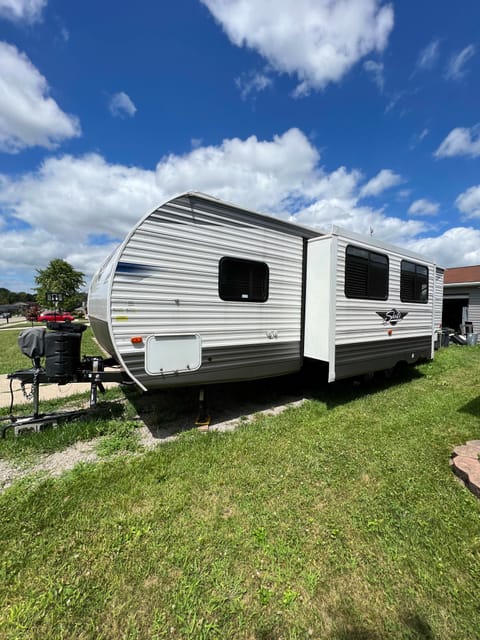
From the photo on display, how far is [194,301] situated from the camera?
4125mm

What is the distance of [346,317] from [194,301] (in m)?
2.88

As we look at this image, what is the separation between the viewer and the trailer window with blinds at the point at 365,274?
529 centimetres

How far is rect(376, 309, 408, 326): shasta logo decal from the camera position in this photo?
6.12 meters

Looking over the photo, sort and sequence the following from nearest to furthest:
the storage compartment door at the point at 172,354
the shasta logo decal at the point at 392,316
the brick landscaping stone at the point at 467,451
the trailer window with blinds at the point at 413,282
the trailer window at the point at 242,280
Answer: the brick landscaping stone at the point at 467,451 < the storage compartment door at the point at 172,354 < the trailer window at the point at 242,280 < the shasta logo decal at the point at 392,316 < the trailer window with blinds at the point at 413,282

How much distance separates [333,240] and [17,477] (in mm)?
5481

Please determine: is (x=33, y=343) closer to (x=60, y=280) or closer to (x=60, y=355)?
(x=60, y=355)

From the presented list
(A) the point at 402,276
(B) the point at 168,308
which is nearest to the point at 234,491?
(B) the point at 168,308

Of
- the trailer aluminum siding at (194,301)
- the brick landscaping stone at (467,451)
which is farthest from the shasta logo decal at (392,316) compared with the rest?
the brick landscaping stone at (467,451)

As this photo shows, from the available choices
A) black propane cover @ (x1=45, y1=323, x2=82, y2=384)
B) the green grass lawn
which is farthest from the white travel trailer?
the green grass lawn

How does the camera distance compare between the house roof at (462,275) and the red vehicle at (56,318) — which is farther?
the house roof at (462,275)

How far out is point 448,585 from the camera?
2047mm

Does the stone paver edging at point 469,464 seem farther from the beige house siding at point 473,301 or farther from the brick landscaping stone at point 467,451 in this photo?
the beige house siding at point 473,301

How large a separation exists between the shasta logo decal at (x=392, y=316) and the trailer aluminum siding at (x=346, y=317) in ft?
0.08

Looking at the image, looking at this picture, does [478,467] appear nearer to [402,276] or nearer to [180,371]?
[180,371]
